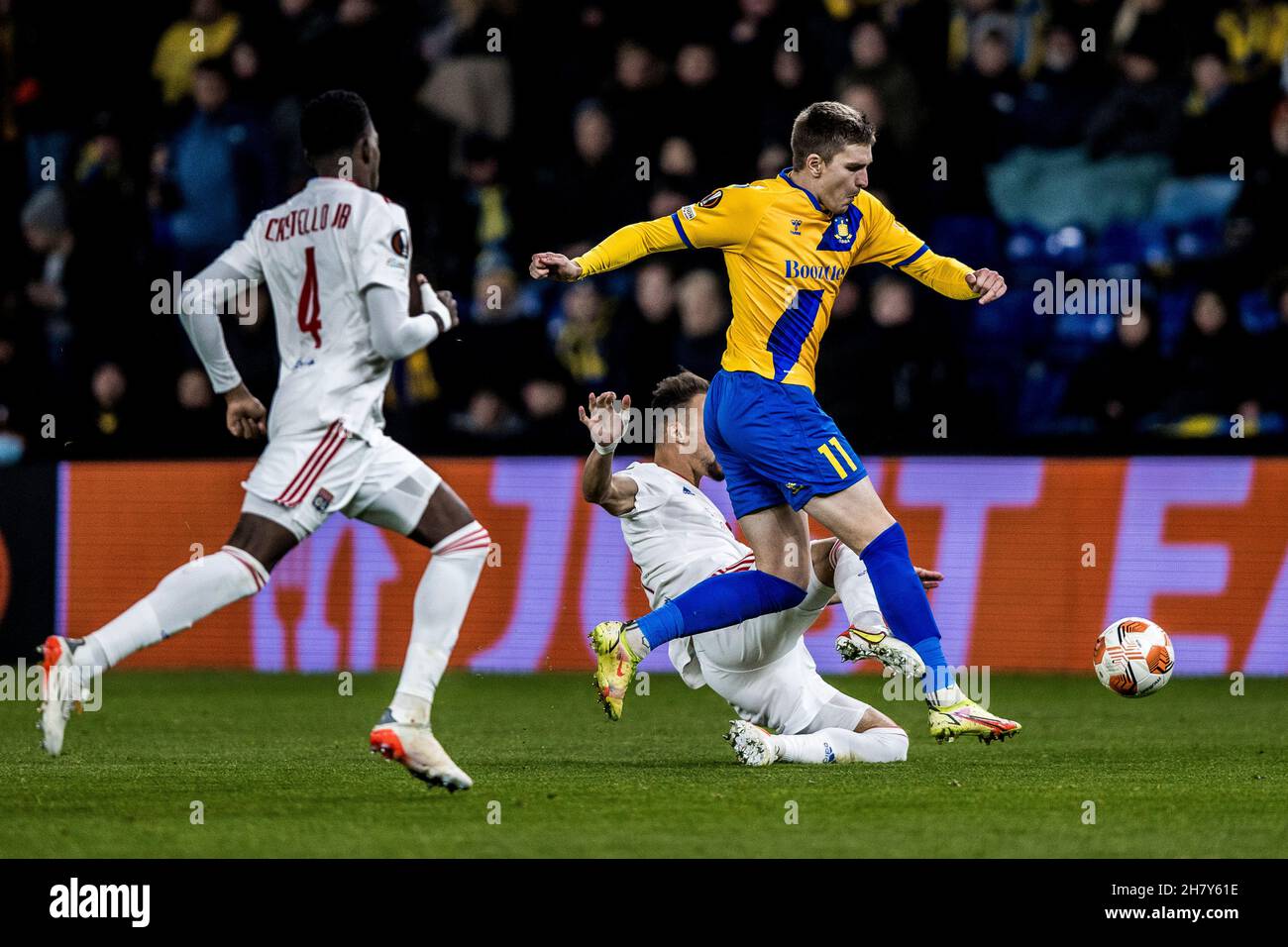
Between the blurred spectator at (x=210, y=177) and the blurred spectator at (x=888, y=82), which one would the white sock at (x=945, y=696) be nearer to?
the blurred spectator at (x=888, y=82)

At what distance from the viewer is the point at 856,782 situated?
661cm

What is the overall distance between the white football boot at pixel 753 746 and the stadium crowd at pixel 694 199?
4458 mm

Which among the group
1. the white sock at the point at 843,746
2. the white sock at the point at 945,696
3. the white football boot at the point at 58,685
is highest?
the white football boot at the point at 58,685

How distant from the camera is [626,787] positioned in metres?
6.52

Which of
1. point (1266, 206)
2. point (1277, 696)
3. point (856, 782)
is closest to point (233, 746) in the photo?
point (856, 782)

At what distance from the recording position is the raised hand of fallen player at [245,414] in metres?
6.23

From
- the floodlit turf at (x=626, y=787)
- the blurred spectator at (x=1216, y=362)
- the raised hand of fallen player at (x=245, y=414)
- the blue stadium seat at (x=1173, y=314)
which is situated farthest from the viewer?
the blue stadium seat at (x=1173, y=314)

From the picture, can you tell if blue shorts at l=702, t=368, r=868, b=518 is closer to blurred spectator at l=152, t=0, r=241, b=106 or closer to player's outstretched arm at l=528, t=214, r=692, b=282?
player's outstretched arm at l=528, t=214, r=692, b=282

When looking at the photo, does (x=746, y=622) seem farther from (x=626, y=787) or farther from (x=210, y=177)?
(x=210, y=177)

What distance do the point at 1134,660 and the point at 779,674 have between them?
1.46 meters

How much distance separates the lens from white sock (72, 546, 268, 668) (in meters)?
5.72

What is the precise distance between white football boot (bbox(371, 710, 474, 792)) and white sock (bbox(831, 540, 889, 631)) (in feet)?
→ 6.05

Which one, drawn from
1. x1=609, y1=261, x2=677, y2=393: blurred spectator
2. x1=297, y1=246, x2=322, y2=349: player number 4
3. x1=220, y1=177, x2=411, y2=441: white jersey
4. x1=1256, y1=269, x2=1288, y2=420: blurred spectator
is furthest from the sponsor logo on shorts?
x1=1256, y1=269, x2=1288, y2=420: blurred spectator

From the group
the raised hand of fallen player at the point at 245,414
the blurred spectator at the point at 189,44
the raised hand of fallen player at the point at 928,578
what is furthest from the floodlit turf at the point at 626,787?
the blurred spectator at the point at 189,44
